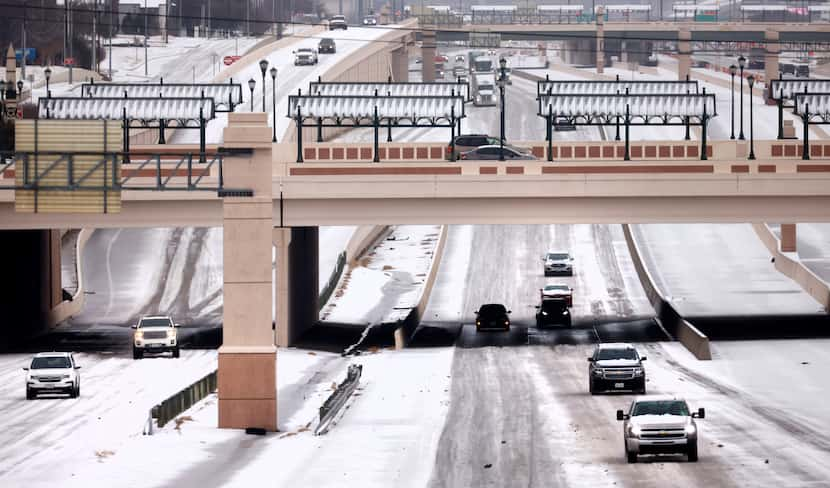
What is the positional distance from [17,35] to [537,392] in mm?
121436

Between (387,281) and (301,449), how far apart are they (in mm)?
52038

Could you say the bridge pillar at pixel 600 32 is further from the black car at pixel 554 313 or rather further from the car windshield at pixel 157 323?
the car windshield at pixel 157 323

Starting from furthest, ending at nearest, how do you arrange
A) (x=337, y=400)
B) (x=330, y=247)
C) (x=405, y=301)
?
1. (x=330, y=247)
2. (x=405, y=301)
3. (x=337, y=400)

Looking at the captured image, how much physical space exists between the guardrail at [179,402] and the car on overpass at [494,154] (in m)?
27.5

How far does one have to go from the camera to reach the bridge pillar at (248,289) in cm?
4547

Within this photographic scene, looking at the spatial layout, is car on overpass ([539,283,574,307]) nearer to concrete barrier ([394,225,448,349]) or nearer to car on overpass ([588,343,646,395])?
concrete barrier ([394,225,448,349])

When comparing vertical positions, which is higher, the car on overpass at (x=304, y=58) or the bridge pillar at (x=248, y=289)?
the car on overpass at (x=304, y=58)

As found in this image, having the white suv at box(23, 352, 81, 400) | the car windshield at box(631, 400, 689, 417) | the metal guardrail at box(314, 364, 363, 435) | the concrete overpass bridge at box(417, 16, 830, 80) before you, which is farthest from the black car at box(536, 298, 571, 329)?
the concrete overpass bridge at box(417, 16, 830, 80)

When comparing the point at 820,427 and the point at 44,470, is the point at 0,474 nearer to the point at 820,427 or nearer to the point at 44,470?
the point at 44,470

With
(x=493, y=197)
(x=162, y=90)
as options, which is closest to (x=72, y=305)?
(x=162, y=90)

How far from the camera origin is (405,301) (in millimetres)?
87688

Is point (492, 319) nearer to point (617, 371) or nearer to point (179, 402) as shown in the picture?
point (617, 371)

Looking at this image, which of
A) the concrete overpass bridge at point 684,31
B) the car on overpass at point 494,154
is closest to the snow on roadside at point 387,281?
the car on overpass at point 494,154

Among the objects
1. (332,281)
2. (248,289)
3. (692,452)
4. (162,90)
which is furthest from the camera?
(332,281)
